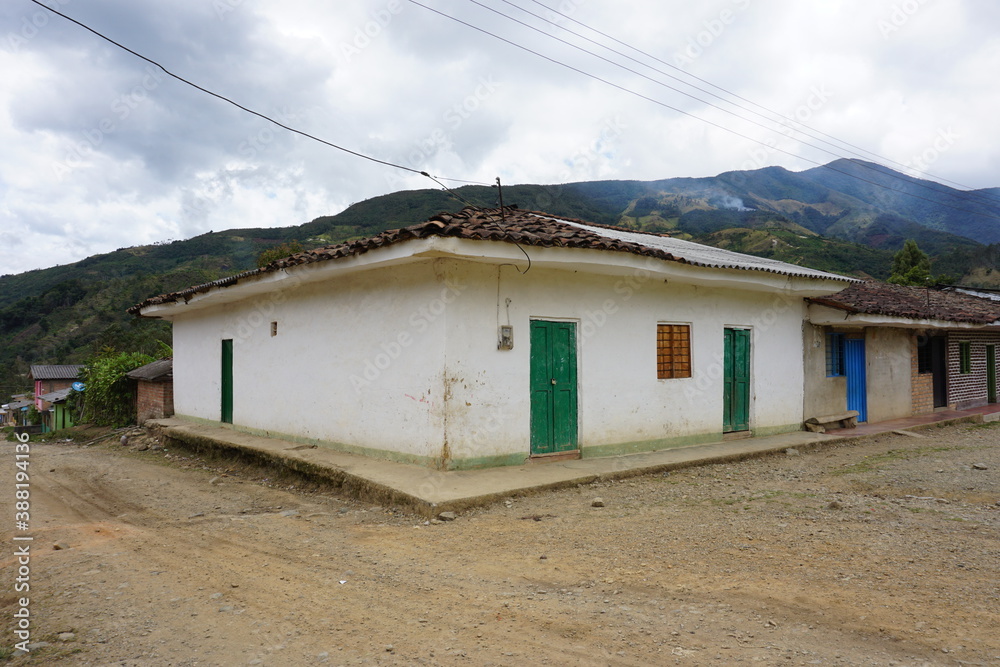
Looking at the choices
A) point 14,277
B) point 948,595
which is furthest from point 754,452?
point 14,277

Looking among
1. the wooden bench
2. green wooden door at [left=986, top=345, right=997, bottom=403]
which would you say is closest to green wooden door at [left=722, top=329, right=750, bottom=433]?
the wooden bench

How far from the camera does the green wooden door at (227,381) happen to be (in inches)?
458

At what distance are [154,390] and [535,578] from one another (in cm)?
1396

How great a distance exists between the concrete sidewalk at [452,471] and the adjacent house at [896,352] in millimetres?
2008

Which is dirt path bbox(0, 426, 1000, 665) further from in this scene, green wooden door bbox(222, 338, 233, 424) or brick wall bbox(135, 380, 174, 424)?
brick wall bbox(135, 380, 174, 424)

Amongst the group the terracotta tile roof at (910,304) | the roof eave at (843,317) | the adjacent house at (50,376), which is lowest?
the adjacent house at (50,376)

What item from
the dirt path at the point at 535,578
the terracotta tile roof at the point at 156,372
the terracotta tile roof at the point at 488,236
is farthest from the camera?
the terracotta tile roof at the point at 156,372

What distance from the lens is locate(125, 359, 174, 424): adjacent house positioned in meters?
14.4

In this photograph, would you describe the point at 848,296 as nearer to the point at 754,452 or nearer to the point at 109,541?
the point at 754,452

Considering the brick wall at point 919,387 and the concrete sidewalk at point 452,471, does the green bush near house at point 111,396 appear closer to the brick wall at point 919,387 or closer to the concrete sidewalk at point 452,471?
the concrete sidewalk at point 452,471

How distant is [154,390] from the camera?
14789 mm

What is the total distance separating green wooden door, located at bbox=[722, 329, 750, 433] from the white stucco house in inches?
1.3

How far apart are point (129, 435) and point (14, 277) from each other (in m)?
66.7

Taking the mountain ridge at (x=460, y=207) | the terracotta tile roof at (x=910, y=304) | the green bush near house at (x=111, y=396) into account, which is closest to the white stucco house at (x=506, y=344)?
the terracotta tile roof at (x=910, y=304)
